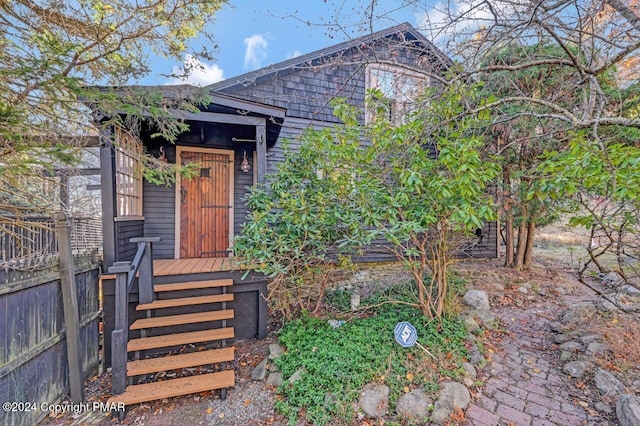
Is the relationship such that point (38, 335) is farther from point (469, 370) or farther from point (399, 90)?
point (399, 90)

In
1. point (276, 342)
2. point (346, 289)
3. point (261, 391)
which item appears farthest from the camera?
point (346, 289)

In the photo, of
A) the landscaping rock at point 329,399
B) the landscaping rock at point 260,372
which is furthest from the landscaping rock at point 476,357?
the landscaping rock at point 260,372

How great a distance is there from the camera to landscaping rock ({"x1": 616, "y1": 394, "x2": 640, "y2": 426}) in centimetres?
218

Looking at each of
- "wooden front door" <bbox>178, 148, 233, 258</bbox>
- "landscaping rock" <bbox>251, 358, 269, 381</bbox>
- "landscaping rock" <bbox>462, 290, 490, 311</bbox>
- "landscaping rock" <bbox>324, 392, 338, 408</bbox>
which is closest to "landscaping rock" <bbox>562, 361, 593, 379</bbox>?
"landscaping rock" <bbox>462, 290, 490, 311</bbox>

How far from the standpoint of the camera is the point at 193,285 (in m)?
3.67

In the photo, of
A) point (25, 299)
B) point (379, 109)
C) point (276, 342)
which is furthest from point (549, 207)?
point (25, 299)

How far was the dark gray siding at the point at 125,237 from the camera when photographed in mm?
3682

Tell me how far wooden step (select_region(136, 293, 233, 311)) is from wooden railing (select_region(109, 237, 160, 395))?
84 mm

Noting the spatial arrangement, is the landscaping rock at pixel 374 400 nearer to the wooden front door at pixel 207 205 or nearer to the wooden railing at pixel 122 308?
the wooden railing at pixel 122 308

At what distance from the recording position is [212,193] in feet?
18.1

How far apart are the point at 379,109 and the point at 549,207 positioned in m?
4.31

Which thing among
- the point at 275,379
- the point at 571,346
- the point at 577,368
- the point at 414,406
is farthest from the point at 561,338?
the point at 275,379

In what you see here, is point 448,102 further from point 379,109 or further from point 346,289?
point 346,289

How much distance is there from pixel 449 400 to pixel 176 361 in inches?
106
